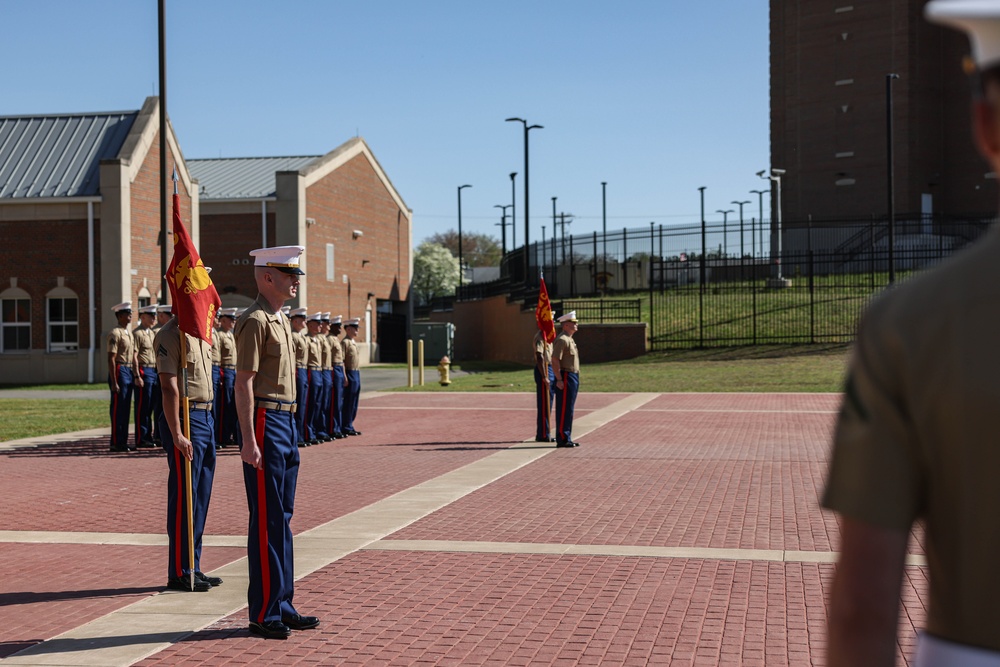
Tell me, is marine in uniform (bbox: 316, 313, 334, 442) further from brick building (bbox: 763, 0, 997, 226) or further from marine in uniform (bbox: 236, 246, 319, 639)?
brick building (bbox: 763, 0, 997, 226)

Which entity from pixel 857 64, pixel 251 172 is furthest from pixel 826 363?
pixel 857 64

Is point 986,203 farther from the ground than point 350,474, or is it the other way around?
point 986,203

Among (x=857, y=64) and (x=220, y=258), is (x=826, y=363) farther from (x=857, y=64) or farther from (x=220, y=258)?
(x=857, y=64)

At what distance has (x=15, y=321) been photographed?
A: 36.1 metres

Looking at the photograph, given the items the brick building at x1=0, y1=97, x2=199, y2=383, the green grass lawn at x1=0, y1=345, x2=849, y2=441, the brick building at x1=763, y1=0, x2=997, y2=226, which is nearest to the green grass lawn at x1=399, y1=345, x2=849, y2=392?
the green grass lawn at x1=0, y1=345, x2=849, y2=441

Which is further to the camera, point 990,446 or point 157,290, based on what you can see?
point 157,290

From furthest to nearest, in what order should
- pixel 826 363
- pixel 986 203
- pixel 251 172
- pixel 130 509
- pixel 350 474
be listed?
pixel 986 203, pixel 251 172, pixel 826 363, pixel 350 474, pixel 130 509

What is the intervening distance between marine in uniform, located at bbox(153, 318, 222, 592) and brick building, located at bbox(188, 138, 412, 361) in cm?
3413

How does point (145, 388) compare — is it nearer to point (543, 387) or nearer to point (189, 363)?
point (543, 387)

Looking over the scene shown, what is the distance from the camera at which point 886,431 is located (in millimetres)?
1751

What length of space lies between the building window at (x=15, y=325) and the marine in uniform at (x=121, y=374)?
2031 cm

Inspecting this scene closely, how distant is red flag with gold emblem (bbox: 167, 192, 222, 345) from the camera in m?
8.14

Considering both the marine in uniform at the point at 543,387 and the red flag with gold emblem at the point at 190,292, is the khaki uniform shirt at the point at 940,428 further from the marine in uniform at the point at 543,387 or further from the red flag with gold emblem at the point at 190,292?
the marine in uniform at the point at 543,387

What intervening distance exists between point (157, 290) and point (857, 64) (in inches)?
1497
